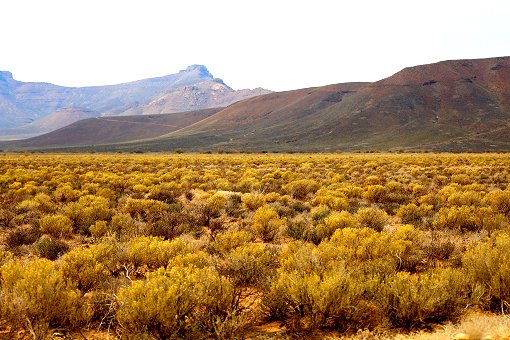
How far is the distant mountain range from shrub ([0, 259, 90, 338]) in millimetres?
78007

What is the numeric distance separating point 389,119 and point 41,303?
10721cm

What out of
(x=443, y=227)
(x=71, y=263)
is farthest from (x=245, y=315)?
(x=443, y=227)

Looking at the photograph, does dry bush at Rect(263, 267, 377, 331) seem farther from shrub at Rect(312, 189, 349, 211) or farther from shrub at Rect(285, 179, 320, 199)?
shrub at Rect(285, 179, 320, 199)

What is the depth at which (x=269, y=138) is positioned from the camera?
10588cm

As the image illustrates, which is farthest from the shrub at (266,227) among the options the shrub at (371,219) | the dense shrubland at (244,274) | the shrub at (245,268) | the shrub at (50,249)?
the shrub at (50,249)

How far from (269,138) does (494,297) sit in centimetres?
10166

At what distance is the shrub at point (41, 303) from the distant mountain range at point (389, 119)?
3071 inches

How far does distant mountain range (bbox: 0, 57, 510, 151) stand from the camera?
85.1m

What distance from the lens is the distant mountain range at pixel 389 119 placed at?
85.1m

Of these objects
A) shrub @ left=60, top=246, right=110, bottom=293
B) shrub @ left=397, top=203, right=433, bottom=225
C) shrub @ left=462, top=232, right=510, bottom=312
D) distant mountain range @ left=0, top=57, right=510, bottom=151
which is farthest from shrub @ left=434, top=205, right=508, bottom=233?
distant mountain range @ left=0, top=57, right=510, bottom=151

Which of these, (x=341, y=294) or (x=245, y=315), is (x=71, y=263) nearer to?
(x=245, y=315)

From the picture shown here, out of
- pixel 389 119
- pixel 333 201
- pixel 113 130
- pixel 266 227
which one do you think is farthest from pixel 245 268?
pixel 113 130

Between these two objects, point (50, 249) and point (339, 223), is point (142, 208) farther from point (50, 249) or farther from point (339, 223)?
point (339, 223)

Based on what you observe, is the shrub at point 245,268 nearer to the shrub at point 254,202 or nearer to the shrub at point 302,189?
the shrub at point 254,202
